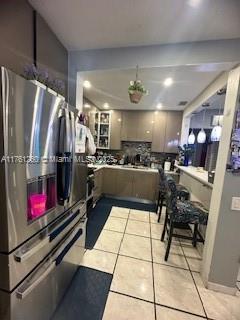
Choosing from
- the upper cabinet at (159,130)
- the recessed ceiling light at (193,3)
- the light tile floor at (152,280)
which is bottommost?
the light tile floor at (152,280)

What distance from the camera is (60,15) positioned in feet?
4.86

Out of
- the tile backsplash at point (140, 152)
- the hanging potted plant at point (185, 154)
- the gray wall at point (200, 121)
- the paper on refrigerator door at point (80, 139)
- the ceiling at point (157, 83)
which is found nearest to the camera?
the paper on refrigerator door at point (80, 139)

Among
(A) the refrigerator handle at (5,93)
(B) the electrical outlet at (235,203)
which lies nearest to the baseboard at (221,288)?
(B) the electrical outlet at (235,203)

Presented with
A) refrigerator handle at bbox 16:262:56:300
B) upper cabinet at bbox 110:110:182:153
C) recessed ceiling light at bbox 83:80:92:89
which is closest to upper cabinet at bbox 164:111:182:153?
upper cabinet at bbox 110:110:182:153

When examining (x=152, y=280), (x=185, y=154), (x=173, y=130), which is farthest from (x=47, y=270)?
(x=173, y=130)

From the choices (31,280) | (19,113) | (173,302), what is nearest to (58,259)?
(31,280)

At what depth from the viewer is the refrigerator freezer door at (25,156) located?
79cm

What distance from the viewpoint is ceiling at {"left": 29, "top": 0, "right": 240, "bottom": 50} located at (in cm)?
130

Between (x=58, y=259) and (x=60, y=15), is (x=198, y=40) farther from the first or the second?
(x=58, y=259)

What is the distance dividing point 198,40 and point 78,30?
1.25 m

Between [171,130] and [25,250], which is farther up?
[171,130]

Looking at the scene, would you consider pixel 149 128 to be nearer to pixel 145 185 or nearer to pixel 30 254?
pixel 145 185

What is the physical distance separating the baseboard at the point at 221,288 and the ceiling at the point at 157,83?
235 centimetres

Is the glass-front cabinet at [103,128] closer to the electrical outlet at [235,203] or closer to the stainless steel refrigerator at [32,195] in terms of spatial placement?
the stainless steel refrigerator at [32,195]
